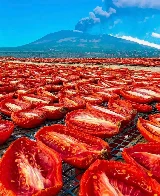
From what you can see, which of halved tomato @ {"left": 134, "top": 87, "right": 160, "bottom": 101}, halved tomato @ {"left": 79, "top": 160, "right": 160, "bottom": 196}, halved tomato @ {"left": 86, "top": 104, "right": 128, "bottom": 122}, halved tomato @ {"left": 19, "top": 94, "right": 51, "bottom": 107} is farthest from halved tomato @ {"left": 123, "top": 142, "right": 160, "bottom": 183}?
halved tomato @ {"left": 134, "top": 87, "right": 160, "bottom": 101}

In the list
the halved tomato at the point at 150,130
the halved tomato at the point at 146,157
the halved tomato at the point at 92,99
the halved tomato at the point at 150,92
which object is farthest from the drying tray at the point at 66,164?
the halved tomato at the point at 150,92

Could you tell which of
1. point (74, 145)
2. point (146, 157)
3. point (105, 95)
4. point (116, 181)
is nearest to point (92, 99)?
point (105, 95)

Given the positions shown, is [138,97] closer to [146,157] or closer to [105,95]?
[105,95]

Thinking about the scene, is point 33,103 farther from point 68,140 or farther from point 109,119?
point 68,140

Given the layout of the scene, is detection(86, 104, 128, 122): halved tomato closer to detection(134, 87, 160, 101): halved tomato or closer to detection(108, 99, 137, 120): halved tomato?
detection(108, 99, 137, 120): halved tomato

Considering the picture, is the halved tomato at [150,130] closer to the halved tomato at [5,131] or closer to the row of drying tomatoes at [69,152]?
the row of drying tomatoes at [69,152]

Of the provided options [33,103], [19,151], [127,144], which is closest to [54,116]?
[33,103]
